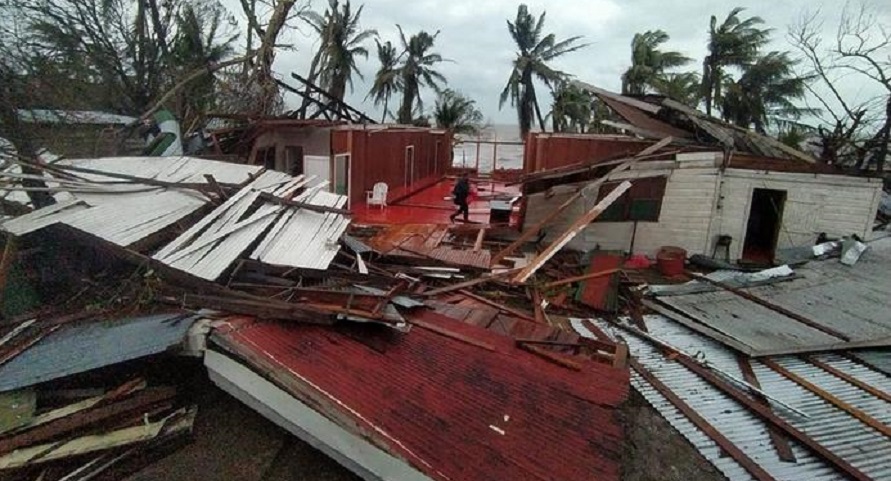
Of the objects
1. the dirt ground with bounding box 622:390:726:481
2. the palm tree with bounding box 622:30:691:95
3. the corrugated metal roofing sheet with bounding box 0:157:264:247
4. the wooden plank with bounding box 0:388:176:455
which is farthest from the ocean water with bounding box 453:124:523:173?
the wooden plank with bounding box 0:388:176:455

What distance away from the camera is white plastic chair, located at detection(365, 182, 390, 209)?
1645cm

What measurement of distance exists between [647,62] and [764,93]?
654cm

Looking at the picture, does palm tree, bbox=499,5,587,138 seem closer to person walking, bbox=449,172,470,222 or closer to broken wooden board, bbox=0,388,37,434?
person walking, bbox=449,172,470,222

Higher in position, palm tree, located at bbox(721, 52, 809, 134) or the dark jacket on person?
palm tree, located at bbox(721, 52, 809, 134)

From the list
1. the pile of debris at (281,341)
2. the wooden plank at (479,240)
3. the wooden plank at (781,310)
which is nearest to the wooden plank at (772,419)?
the pile of debris at (281,341)

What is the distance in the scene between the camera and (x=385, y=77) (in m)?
32.4

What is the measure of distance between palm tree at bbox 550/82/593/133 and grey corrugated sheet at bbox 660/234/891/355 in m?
19.6

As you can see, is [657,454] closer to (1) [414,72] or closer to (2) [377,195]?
(2) [377,195]

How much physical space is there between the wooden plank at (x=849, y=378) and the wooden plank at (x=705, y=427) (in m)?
2.57

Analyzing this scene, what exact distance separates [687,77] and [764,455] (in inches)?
1044

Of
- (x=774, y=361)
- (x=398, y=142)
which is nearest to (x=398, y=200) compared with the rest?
(x=398, y=142)

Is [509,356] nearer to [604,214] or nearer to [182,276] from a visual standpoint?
[182,276]

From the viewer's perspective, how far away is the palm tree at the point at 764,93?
74.8 feet

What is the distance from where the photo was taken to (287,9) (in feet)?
69.9
